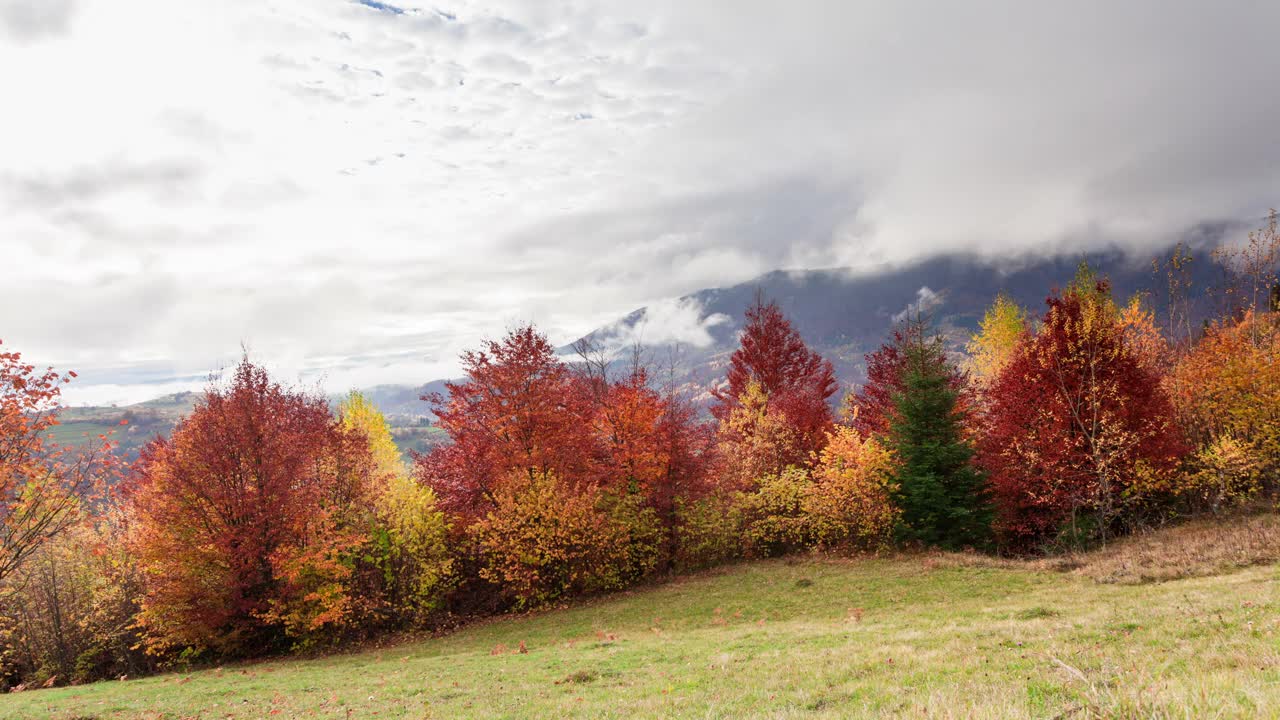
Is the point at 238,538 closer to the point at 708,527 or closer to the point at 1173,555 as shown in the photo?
the point at 708,527

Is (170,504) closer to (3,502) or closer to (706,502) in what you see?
(3,502)

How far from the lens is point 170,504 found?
2902cm

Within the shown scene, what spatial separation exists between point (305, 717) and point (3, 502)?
8.80 m

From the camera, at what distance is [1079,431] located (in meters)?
29.7

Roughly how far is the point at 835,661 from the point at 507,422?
24.6 m

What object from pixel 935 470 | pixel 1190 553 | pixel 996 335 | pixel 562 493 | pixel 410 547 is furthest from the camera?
pixel 996 335

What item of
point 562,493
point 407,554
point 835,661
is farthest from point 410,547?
point 835,661

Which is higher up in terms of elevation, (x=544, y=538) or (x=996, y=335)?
(x=996, y=335)

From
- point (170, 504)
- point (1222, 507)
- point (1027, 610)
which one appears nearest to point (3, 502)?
point (170, 504)

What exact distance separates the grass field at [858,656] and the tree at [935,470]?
11.9ft

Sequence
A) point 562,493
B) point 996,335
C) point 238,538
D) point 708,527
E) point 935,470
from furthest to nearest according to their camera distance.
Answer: point 996,335 < point 708,527 < point 935,470 < point 562,493 < point 238,538

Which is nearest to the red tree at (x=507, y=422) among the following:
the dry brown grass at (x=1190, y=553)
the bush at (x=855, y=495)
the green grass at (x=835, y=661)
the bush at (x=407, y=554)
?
the bush at (x=407, y=554)

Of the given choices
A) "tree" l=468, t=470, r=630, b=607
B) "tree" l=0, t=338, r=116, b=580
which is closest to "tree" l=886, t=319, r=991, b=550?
"tree" l=468, t=470, r=630, b=607

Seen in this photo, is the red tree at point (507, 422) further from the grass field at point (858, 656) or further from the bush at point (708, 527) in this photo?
the grass field at point (858, 656)
